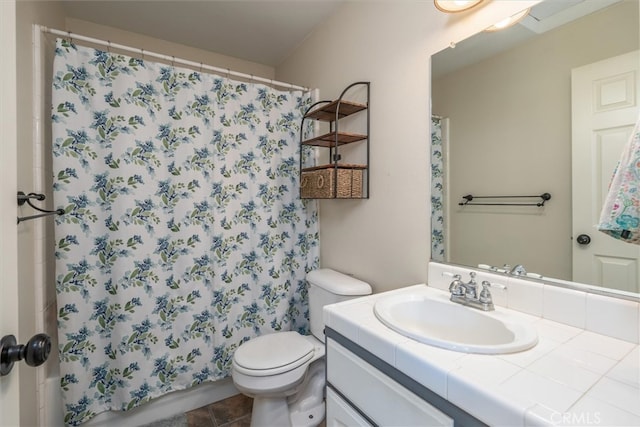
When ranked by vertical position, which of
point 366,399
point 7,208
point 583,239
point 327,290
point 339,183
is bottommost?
point 366,399

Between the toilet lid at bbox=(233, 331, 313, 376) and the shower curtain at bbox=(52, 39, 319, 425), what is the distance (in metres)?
0.34

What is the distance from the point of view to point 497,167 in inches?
45.4

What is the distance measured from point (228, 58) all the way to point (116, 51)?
0.80 m

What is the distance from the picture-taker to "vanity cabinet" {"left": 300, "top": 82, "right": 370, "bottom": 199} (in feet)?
5.17

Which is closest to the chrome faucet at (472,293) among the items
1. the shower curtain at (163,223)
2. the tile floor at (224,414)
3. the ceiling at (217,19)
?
the shower curtain at (163,223)

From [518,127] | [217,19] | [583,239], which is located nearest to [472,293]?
[583,239]

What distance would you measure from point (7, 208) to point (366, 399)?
98 centimetres

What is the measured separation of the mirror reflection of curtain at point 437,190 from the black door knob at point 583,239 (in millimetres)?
455

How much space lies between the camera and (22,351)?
552mm

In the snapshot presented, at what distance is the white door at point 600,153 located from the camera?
0.83 metres

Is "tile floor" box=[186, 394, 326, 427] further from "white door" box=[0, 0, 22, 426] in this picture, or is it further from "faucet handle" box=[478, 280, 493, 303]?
"white door" box=[0, 0, 22, 426]

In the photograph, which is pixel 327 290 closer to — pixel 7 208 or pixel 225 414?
pixel 225 414

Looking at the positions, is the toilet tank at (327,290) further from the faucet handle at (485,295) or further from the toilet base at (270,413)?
the faucet handle at (485,295)

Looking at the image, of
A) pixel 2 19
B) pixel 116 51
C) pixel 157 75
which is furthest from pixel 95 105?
pixel 2 19
